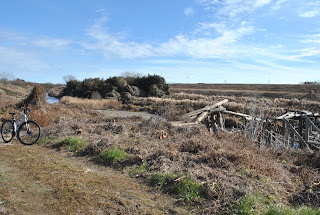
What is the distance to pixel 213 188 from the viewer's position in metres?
4.75

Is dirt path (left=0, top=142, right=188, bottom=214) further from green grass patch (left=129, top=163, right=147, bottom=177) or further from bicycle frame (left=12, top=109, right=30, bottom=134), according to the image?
bicycle frame (left=12, top=109, right=30, bottom=134)

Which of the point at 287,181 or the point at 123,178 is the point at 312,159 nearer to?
the point at 287,181

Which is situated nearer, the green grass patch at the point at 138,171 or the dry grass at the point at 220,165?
the dry grass at the point at 220,165

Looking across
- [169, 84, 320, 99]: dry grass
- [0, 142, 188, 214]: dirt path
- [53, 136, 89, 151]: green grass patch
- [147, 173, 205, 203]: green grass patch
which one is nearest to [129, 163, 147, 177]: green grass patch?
[0, 142, 188, 214]: dirt path

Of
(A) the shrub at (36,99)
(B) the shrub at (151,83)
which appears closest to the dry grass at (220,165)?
(A) the shrub at (36,99)

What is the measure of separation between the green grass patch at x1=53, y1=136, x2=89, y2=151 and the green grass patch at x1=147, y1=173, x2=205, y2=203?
3539 millimetres

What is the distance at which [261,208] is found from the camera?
4137 mm

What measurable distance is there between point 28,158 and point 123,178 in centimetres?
323

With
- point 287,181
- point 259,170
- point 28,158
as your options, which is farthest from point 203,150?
point 28,158

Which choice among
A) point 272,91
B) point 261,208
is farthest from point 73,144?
point 272,91

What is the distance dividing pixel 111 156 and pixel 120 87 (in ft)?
124

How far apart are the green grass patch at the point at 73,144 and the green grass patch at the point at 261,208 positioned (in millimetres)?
5652

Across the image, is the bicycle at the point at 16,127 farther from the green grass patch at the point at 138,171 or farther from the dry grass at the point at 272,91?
the dry grass at the point at 272,91

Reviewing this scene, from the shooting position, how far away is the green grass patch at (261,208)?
12.8 ft
